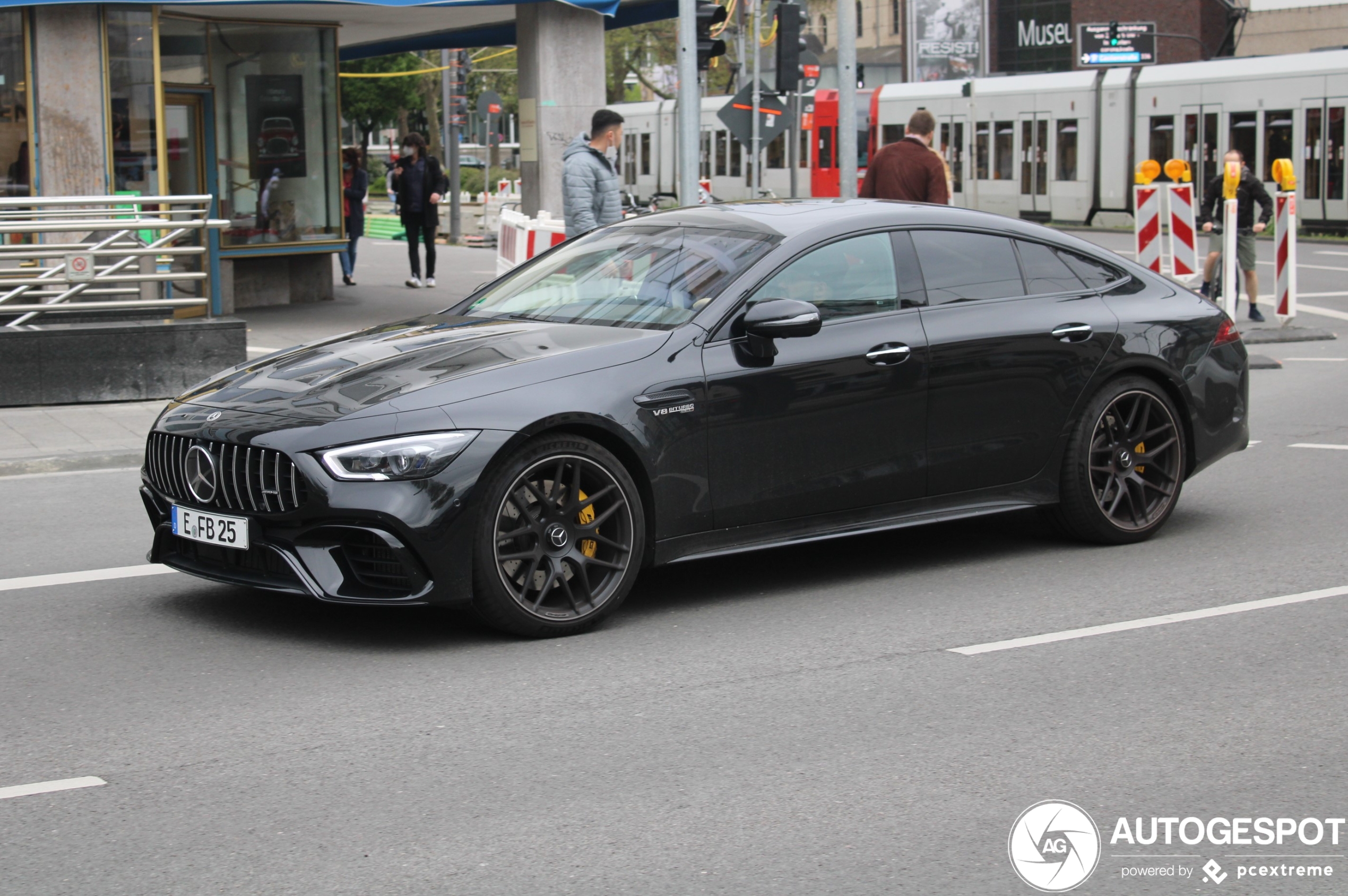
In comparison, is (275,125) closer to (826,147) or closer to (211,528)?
(211,528)

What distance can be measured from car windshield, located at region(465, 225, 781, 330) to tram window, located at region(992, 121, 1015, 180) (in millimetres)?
32899

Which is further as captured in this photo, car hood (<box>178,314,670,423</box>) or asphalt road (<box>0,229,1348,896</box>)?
car hood (<box>178,314,670,423</box>)

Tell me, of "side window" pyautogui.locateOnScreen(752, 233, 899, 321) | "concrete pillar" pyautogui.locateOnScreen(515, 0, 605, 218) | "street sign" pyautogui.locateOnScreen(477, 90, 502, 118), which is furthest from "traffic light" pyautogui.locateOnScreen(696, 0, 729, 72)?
"street sign" pyautogui.locateOnScreen(477, 90, 502, 118)

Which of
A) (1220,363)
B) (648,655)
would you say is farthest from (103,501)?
(1220,363)

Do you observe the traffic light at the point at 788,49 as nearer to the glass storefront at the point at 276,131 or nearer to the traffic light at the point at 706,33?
the traffic light at the point at 706,33

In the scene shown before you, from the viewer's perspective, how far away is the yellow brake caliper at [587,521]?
5977mm

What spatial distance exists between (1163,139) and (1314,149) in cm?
388

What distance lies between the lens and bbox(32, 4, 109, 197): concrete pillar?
48.7ft

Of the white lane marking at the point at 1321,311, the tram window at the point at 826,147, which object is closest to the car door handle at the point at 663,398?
the white lane marking at the point at 1321,311

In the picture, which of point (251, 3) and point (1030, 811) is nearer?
point (1030, 811)

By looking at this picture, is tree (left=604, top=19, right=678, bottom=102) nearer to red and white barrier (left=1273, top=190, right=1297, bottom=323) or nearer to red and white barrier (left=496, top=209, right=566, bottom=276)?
red and white barrier (left=496, top=209, right=566, bottom=276)

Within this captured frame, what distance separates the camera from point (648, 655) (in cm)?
584

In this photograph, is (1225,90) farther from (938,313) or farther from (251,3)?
(938,313)

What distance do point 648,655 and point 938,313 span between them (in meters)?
2.09
